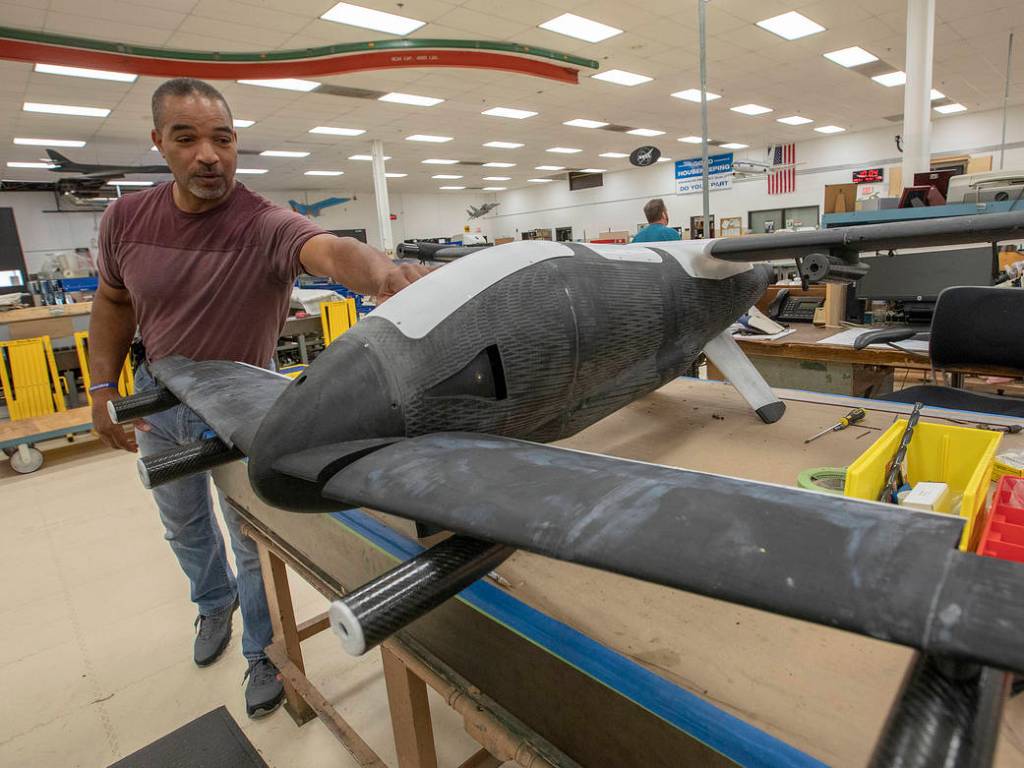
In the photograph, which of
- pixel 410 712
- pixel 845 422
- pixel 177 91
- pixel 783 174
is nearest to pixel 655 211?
pixel 845 422

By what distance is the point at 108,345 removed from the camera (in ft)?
6.39

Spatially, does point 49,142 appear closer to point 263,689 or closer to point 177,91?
point 177,91

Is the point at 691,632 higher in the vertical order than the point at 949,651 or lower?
lower

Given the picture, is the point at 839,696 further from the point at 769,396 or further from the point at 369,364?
the point at 769,396

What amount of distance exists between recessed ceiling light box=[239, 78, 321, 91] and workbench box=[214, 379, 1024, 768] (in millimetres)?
7152

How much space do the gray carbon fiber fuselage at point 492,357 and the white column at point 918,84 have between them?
5.15 metres

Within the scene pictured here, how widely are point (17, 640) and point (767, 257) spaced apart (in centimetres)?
328

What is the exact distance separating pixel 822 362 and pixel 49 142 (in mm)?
11849

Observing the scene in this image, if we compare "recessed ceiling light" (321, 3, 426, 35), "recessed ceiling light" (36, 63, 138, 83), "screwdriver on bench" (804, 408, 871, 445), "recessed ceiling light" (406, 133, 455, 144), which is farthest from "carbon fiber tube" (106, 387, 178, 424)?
"recessed ceiling light" (406, 133, 455, 144)

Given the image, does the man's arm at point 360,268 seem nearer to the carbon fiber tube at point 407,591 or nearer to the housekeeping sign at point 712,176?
the carbon fiber tube at point 407,591

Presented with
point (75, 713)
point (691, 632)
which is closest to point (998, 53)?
point (691, 632)

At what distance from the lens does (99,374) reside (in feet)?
6.36

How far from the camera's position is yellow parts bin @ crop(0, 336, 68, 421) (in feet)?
16.0

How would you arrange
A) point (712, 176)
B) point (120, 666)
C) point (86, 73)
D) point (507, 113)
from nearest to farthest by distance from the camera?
point (120, 666)
point (712, 176)
point (86, 73)
point (507, 113)
